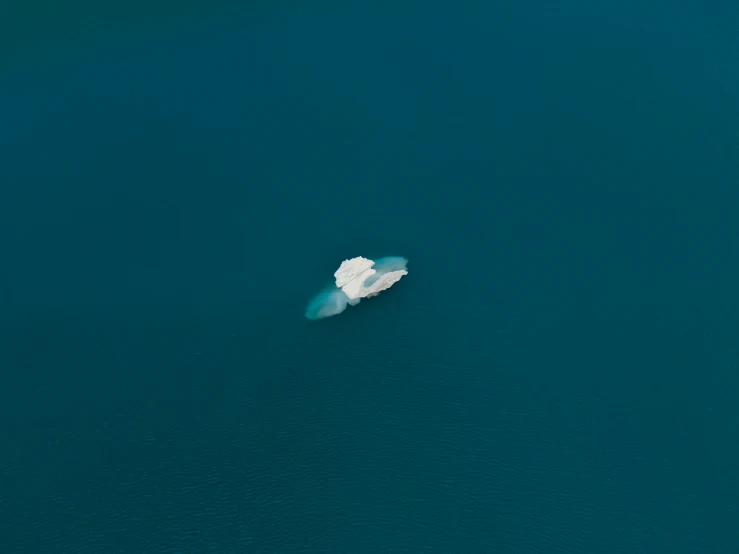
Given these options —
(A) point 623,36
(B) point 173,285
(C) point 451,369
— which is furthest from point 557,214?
(B) point 173,285

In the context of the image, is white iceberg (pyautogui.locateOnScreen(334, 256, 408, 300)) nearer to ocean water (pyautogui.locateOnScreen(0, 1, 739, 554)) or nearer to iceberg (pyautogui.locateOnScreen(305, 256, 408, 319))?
iceberg (pyautogui.locateOnScreen(305, 256, 408, 319))

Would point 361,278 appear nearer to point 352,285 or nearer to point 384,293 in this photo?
point 352,285

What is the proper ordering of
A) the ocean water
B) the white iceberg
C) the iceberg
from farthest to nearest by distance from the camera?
the white iceberg, the iceberg, the ocean water

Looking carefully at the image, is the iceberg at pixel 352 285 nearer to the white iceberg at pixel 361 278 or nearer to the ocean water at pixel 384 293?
the white iceberg at pixel 361 278

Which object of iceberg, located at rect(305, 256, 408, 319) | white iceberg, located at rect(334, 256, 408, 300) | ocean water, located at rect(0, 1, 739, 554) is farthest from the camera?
white iceberg, located at rect(334, 256, 408, 300)

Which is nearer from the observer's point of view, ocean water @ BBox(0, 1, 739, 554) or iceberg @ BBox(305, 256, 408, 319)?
ocean water @ BBox(0, 1, 739, 554)

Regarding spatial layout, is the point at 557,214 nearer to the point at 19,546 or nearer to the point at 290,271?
the point at 290,271

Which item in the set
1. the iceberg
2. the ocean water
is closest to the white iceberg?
the iceberg

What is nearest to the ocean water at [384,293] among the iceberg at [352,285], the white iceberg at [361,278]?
the iceberg at [352,285]
